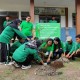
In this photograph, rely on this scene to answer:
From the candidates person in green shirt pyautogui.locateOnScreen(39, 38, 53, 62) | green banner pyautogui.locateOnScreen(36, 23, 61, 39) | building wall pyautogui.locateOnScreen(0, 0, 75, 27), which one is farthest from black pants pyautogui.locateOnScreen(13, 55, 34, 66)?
building wall pyautogui.locateOnScreen(0, 0, 75, 27)

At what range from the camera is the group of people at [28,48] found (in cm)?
790

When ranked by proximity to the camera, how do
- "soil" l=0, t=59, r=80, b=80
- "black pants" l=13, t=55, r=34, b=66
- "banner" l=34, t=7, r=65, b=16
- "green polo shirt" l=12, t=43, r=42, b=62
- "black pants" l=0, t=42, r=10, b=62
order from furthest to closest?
"banner" l=34, t=7, r=65, b=16
"black pants" l=0, t=42, r=10, b=62
"black pants" l=13, t=55, r=34, b=66
"green polo shirt" l=12, t=43, r=42, b=62
"soil" l=0, t=59, r=80, b=80

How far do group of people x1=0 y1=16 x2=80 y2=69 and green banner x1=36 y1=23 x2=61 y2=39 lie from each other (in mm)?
2375

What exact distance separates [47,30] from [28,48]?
17.2 feet

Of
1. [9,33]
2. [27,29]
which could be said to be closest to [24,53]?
[9,33]

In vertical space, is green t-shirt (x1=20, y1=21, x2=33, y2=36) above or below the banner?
below

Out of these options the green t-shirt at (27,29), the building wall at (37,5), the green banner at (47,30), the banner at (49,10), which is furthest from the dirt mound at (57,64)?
the banner at (49,10)

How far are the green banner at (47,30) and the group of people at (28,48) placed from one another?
2.38m

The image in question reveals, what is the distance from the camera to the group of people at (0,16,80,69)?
7.90 m

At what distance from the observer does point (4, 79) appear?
7.04 meters

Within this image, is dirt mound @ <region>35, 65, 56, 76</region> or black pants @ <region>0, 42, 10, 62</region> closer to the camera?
dirt mound @ <region>35, 65, 56, 76</region>

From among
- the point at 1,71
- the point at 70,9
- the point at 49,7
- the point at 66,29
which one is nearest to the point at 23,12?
the point at 49,7

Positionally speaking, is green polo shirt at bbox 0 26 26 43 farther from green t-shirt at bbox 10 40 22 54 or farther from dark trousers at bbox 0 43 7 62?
green t-shirt at bbox 10 40 22 54

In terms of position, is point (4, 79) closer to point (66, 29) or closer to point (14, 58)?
point (14, 58)
